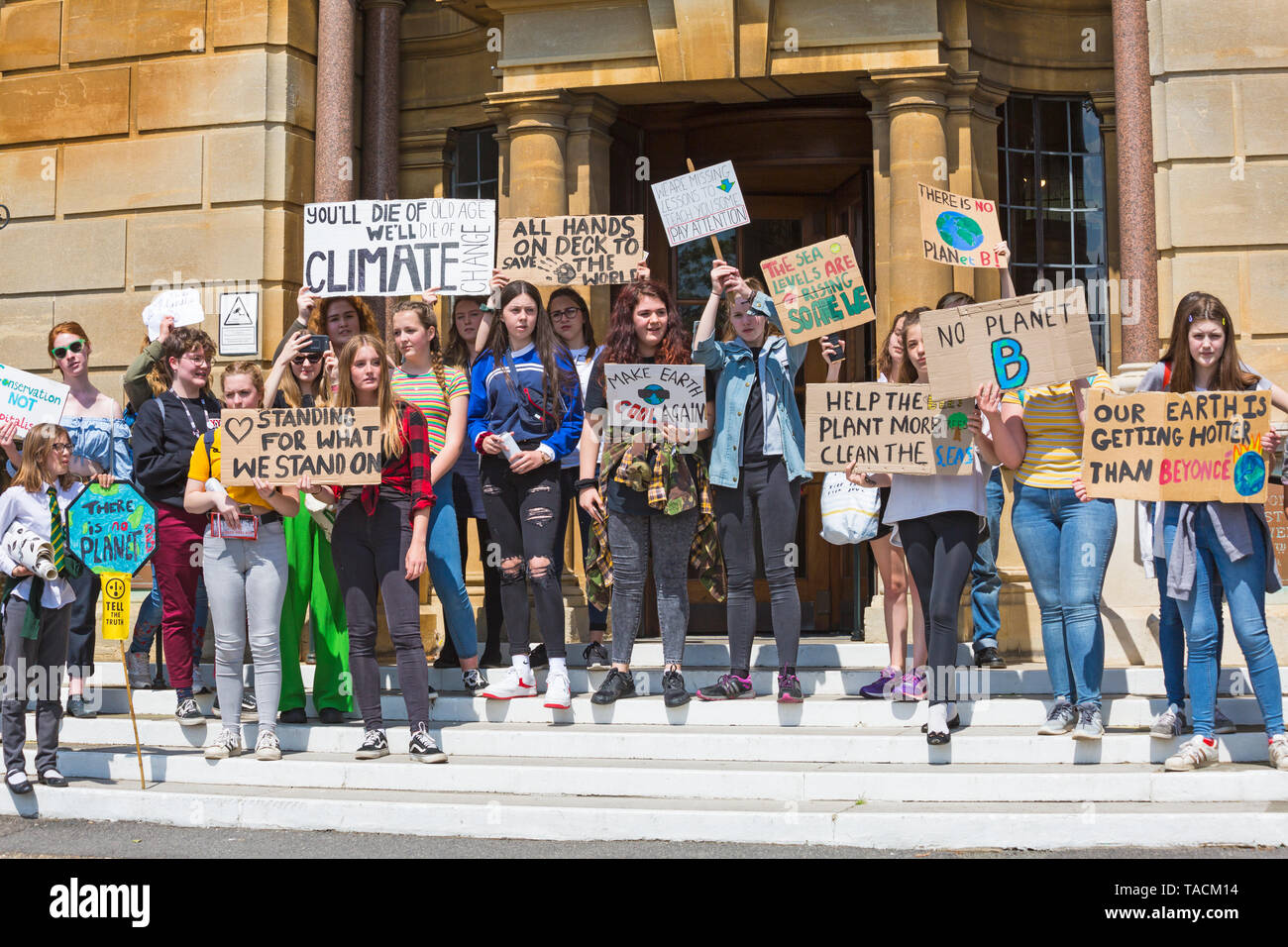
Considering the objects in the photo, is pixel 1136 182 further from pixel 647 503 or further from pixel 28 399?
pixel 28 399

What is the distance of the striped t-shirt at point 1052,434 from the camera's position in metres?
6.85

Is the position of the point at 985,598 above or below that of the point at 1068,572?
below

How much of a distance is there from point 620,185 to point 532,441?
420 centimetres

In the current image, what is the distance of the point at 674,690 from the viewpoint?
24.2 ft

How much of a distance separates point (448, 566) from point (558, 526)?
0.64 meters

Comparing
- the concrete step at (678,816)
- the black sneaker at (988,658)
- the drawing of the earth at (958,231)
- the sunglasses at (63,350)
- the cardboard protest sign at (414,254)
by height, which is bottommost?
the concrete step at (678,816)

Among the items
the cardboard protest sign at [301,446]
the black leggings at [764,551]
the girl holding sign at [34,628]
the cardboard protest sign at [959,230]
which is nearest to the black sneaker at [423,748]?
the cardboard protest sign at [301,446]

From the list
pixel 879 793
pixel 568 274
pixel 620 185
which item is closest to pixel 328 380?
Answer: pixel 568 274

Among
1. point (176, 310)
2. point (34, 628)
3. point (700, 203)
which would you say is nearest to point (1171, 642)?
point (700, 203)

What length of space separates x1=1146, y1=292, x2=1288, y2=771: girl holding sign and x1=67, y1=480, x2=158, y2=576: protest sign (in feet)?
16.7

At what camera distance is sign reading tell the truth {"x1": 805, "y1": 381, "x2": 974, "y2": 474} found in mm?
6926

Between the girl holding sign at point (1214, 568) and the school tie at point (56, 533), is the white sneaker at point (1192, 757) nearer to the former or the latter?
the girl holding sign at point (1214, 568)

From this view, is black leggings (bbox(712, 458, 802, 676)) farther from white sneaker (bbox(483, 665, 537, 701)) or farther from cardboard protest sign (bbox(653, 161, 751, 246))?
cardboard protest sign (bbox(653, 161, 751, 246))

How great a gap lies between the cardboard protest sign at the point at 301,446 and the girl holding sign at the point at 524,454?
0.92 metres
